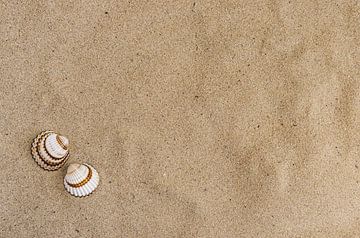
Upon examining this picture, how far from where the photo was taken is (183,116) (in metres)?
2.65

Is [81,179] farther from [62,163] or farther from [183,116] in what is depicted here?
[183,116]

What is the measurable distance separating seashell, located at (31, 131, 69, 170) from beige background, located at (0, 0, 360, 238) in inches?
2.0

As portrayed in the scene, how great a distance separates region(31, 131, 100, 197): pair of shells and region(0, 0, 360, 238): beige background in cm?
5

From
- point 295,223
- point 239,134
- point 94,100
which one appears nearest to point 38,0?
point 94,100

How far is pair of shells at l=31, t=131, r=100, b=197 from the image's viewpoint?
251 cm

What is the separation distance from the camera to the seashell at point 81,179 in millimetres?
2506

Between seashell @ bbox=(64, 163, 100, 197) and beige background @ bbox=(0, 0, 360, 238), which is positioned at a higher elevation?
beige background @ bbox=(0, 0, 360, 238)

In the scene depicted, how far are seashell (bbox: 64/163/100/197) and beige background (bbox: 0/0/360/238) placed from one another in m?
0.05

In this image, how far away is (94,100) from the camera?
2639 millimetres

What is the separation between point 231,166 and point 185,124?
31cm

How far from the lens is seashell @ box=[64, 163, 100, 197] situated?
251 cm

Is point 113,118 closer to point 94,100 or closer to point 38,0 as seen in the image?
point 94,100

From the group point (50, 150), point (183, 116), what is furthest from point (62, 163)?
point (183, 116)

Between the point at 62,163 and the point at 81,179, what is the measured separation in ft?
0.50
